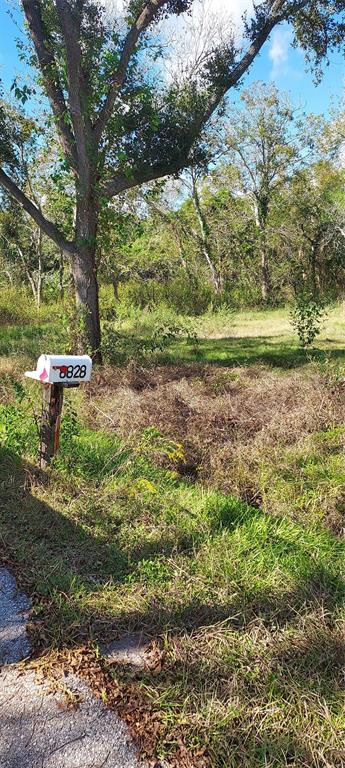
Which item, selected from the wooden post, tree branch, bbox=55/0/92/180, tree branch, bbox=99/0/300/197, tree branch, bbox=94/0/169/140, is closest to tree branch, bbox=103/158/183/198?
tree branch, bbox=99/0/300/197

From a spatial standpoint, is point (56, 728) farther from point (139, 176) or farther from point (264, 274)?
point (264, 274)

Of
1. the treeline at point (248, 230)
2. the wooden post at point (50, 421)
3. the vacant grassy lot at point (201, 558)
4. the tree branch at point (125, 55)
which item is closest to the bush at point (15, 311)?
the treeline at point (248, 230)

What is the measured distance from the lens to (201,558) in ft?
8.64

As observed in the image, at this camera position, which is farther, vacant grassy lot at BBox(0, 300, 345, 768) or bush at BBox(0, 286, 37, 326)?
bush at BBox(0, 286, 37, 326)

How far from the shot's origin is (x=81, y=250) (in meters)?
7.30

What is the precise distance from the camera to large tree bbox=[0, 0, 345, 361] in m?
6.63

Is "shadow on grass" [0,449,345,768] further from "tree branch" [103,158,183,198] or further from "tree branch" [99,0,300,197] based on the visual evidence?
"tree branch" [99,0,300,197]

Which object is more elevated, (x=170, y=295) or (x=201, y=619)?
(x=170, y=295)

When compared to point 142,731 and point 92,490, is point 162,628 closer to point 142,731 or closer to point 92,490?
point 142,731

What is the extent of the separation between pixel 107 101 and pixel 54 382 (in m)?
5.04

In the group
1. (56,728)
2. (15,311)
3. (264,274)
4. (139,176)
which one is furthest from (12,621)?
(264,274)

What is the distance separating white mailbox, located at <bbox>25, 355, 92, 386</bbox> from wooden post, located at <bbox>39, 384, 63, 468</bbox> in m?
0.14

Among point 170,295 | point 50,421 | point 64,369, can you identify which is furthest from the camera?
point 170,295

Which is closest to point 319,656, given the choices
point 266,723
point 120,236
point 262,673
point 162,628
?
point 262,673
